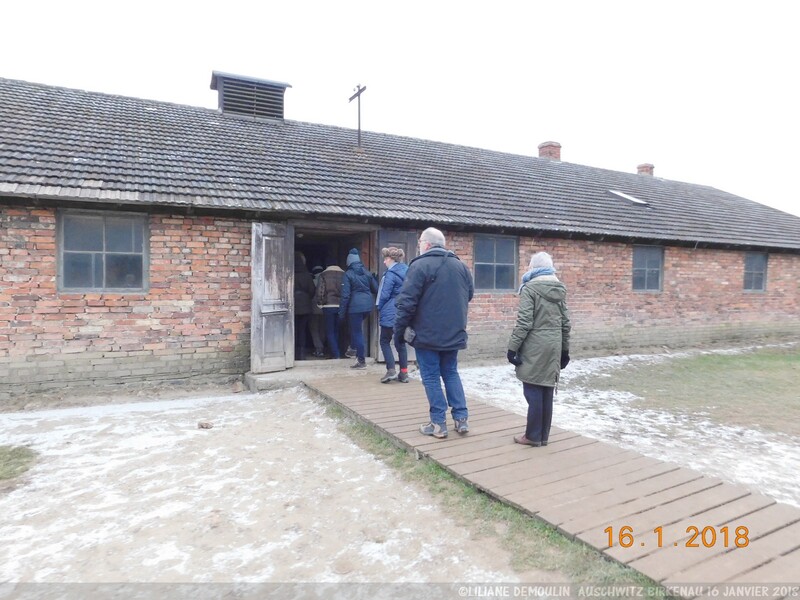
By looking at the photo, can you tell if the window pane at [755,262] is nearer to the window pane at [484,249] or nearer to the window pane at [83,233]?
the window pane at [484,249]

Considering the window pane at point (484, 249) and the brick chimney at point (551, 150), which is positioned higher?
the brick chimney at point (551, 150)

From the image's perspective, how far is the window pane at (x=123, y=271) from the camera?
6.88 m

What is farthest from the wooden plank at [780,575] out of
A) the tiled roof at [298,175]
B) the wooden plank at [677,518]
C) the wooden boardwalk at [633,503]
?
the tiled roof at [298,175]

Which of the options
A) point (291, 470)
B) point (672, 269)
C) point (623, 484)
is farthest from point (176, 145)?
point (672, 269)

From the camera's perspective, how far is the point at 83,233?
6.73 metres

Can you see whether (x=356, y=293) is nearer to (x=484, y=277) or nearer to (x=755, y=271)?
(x=484, y=277)

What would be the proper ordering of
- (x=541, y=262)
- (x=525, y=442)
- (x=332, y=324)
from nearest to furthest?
A: (x=541, y=262) < (x=525, y=442) < (x=332, y=324)

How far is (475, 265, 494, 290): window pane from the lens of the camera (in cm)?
952

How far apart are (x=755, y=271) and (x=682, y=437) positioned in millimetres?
10942

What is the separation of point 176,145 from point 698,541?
9.03 meters

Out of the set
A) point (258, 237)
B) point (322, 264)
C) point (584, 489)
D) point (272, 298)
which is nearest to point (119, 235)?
point (258, 237)

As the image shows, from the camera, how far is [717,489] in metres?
3.44

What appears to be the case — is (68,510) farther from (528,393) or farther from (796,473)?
(796,473)

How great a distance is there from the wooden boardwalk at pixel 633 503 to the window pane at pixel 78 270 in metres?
4.65
